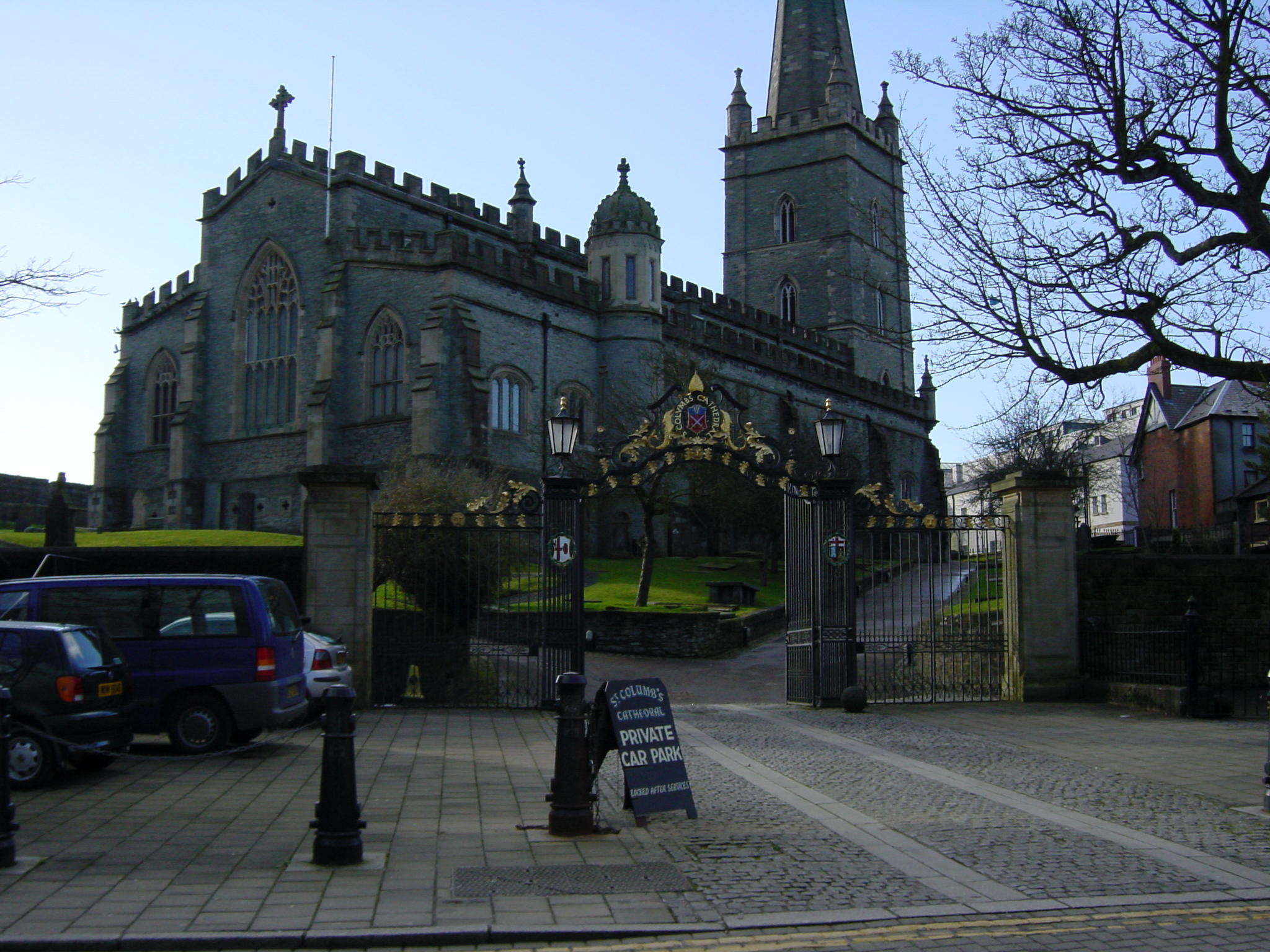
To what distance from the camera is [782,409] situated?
5606 cm

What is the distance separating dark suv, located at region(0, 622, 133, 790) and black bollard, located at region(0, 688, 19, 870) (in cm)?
261

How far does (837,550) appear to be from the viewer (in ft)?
56.2

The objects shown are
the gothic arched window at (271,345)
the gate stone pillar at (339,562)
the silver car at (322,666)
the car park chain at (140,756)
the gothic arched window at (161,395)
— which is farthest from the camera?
the gothic arched window at (161,395)

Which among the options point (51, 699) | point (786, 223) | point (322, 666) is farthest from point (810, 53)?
point (51, 699)

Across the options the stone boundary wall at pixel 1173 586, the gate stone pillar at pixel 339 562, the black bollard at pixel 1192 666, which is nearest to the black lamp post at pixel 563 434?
the gate stone pillar at pixel 339 562

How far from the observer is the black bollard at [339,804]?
7098 mm

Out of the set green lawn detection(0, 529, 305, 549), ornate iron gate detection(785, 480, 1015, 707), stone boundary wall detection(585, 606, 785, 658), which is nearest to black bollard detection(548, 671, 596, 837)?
ornate iron gate detection(785, 480, 1015, 707)

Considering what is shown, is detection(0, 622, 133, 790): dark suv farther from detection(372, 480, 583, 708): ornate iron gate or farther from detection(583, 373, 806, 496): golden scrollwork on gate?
detection(583, 373, 806, 496): golden scrollwork on gate

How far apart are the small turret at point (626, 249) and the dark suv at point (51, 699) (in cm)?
3762

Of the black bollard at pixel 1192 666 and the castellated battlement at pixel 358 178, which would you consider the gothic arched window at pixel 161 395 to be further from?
the black bollard at pixel 1192 666

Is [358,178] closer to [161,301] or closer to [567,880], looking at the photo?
[161,301]

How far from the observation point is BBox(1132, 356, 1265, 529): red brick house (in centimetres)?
5409

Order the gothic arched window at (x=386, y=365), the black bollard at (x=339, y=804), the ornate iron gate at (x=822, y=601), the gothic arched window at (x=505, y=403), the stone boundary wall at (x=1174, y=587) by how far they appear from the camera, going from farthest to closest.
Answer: the gothic arched window at (x=386, y=365) < the gothic arched window at (x=505, y=403) < the stone boundary wall at (x=1174, y=587) < the ornate iron gate at (x=822, y=601) < the black bollard at (x=339, y=804)

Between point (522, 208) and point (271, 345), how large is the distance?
1271cm
